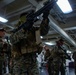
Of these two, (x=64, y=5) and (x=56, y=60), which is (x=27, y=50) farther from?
(x=56, y=60)

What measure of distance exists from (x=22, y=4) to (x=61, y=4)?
167 centimetres

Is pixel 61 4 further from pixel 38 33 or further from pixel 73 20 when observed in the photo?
pixel 73 20

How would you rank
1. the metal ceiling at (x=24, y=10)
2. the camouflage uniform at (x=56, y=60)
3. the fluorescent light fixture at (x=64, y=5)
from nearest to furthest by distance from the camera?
the fluorescent light fixture at (x=64, y=5) → the metal ceiling at (x=24, y=10) → the camouflage uniform at (x=56, y=60)

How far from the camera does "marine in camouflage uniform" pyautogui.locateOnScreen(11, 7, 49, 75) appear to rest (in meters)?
2.39

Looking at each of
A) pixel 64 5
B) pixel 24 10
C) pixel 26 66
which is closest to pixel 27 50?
pixel 26 66

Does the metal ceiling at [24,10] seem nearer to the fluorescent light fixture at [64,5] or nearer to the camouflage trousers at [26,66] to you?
the fluorescent light fixture at [64,5]

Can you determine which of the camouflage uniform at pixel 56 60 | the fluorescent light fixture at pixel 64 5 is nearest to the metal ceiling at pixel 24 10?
the fluorescent light fixture at pixel 64 5

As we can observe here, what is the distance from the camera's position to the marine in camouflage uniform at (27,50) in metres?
2.39

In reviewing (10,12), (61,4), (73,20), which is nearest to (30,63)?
(61,4)

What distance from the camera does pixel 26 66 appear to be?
239 cm

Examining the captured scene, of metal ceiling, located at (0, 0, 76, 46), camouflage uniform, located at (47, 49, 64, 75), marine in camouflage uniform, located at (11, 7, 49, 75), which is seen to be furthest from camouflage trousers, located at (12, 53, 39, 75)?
camouflage uniform, located at (47, 49, 64, 75)

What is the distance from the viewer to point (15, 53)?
2.46 meters

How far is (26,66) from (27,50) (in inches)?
9.5

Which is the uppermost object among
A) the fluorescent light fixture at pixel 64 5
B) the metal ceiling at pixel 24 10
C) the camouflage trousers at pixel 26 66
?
the metal ceiling at pixel 24 10
